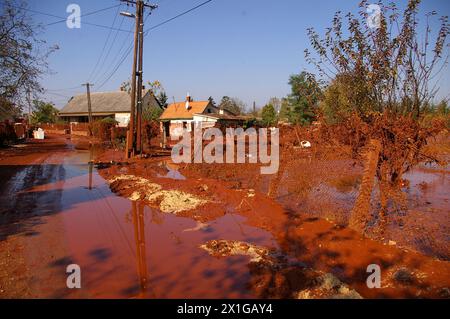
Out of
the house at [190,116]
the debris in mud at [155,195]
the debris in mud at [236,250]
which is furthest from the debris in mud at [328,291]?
the house at [190,116]

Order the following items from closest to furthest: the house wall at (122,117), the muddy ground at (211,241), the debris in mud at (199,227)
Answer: the muddy ground at (211,241) → the debris in mud at (199,227) → the house wall at (122,117)

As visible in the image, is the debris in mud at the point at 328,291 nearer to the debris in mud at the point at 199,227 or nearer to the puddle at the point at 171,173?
the debris in mud at the point at 199,227

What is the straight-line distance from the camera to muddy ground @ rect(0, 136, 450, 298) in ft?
15.2

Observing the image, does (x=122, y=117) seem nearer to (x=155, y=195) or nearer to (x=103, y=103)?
(x=103, y=103)

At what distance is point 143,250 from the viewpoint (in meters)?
6.07

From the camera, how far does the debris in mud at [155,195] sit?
29.5ft

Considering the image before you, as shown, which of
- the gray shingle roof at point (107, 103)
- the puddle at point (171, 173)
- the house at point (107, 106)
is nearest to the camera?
the puddle at point (171, 173)

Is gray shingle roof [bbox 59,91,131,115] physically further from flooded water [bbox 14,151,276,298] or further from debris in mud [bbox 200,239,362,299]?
debris in mud [bbox 200,239,362,299]

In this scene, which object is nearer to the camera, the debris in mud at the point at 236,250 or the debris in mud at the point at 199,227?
the debris in mud at the point at 236,250

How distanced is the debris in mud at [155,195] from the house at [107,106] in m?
32.6

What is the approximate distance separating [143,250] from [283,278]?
268cm

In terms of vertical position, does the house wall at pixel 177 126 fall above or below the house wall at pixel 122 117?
below

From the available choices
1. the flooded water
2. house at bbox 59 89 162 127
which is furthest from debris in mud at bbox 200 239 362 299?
house at bbox 59 89 162 127
